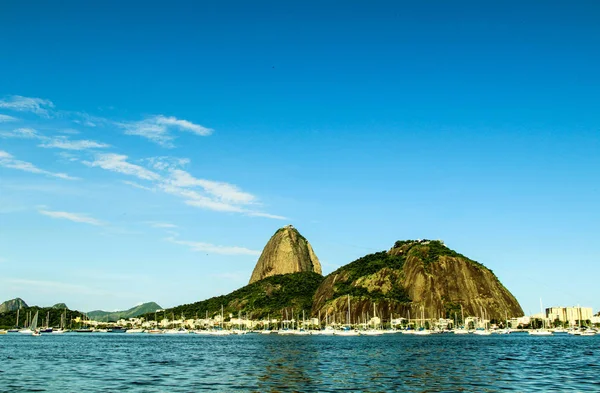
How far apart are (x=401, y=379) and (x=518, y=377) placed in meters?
10.9

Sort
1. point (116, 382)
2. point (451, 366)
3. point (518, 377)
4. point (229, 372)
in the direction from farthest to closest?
1. point (451, 366)
2. point (229, 372)
3. point (518, 377)
4. point (116, 382)

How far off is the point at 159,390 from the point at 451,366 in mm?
33153

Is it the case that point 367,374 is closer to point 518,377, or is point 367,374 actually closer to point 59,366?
point 518,377

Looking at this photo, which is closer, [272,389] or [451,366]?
[272,389]


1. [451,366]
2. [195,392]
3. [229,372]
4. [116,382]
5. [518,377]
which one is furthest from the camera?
[451,366]

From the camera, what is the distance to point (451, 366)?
197 feet

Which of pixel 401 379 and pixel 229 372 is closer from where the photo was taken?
pixel 401 379

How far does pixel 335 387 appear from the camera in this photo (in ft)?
136

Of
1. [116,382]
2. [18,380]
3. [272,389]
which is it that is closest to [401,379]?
[272,389]

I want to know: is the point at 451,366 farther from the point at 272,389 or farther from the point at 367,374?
the point at 272,389

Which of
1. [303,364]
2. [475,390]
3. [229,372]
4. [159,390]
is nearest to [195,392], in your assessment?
[159,390]

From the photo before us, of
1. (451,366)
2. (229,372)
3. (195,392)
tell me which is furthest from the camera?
(451,366)

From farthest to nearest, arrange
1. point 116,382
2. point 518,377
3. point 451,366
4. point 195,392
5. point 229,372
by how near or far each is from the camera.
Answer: point 451,366
point 229,372
point 518,377
point 116,382
point 195,392

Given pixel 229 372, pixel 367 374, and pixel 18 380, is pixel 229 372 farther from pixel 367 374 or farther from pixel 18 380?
pixel 18 380
